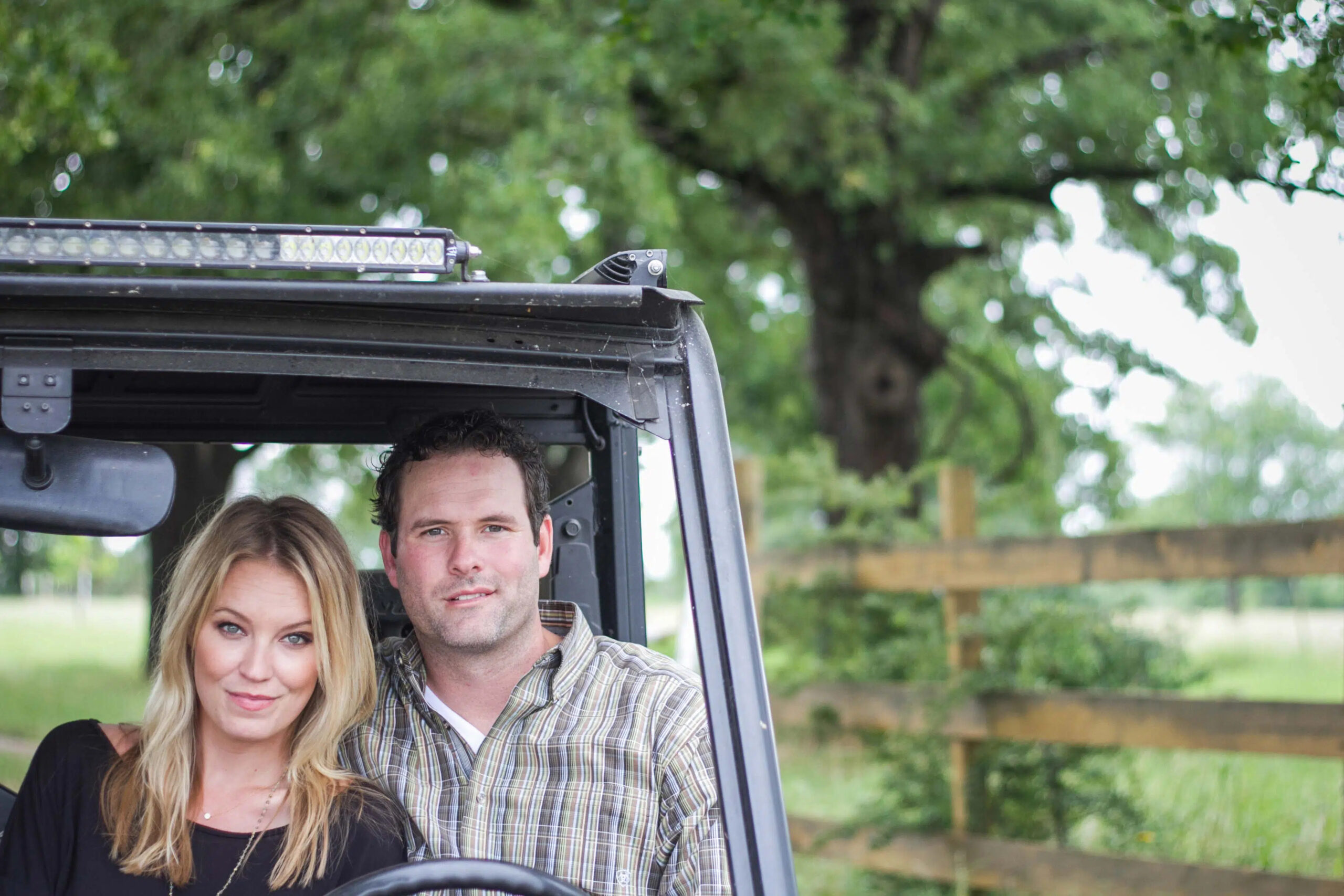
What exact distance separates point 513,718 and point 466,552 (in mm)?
309

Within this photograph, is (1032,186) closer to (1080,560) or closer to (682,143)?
(682,143)

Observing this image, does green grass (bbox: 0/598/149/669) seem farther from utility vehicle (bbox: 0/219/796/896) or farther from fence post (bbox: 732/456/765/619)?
utility vehicle (bbox: 0/219/796/896)

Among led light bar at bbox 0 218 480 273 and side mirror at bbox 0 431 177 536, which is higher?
led light bar at bbox 0 218 480 273

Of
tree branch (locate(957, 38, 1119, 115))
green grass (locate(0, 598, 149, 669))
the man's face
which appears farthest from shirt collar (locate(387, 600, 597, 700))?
tree branch (locate(957, 38, 1119, 115))

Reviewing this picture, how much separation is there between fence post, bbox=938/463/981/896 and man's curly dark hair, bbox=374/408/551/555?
143 inches

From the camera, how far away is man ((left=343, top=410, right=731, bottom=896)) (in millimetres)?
2340

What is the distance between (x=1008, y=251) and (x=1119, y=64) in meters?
3.40

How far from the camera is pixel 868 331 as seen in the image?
9.94 metres

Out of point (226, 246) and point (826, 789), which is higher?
point (226, 246)

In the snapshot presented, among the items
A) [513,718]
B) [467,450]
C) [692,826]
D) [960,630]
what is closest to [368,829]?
[513,718]

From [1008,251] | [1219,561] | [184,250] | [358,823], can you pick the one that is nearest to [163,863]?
[358,823]

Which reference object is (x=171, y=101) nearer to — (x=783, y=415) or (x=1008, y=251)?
(x=1008, y=251)

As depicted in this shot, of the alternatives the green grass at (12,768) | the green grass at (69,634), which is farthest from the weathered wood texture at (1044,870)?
the green grass at (12,768)

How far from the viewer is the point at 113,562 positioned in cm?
5191
